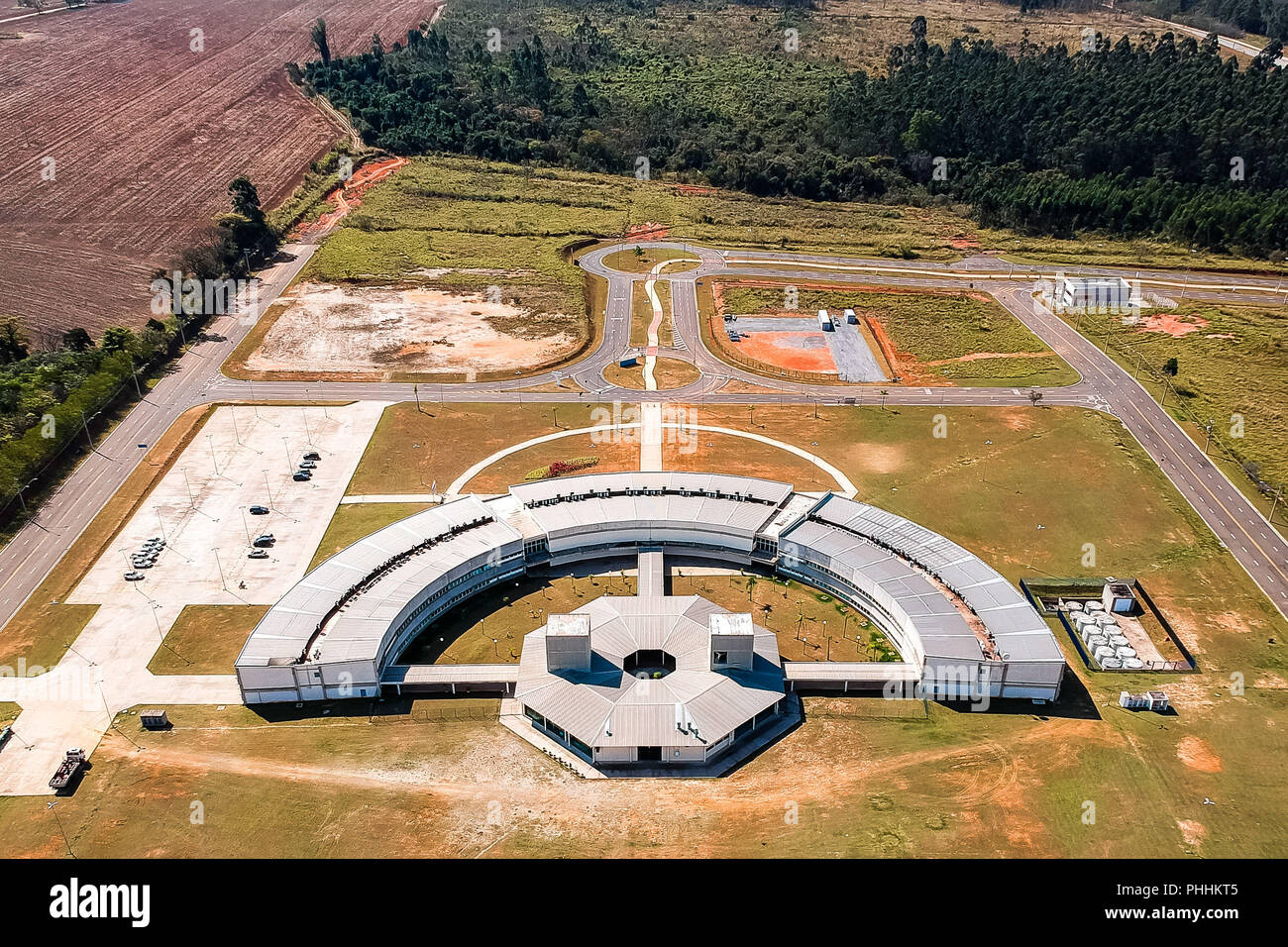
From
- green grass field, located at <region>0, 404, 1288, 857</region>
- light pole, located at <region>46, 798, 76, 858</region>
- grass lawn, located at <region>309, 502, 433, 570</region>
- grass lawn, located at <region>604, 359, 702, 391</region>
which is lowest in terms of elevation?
light pole, located at <region>46, 798, 76, 858</region>

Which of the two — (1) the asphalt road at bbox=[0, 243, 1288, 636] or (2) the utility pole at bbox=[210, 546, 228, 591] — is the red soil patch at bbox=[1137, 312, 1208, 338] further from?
(2) the utility pole at bbox=[210, 546, 228, 591]

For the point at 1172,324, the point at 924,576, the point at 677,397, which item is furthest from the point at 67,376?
the point at 1172,324

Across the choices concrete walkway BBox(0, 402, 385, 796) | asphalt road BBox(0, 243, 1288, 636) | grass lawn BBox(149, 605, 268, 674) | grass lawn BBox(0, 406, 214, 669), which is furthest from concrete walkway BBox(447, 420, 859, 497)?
grass lawn BBox(0, 406, 214, 669)

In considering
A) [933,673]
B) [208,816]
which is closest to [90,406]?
[208,816]

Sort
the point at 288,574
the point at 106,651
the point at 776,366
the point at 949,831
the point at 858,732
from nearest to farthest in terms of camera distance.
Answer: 1. the point at 949,831
2. the point at 858,732
3. the point at 106,651
4. the point at 288,574
5. the point at 776,366
